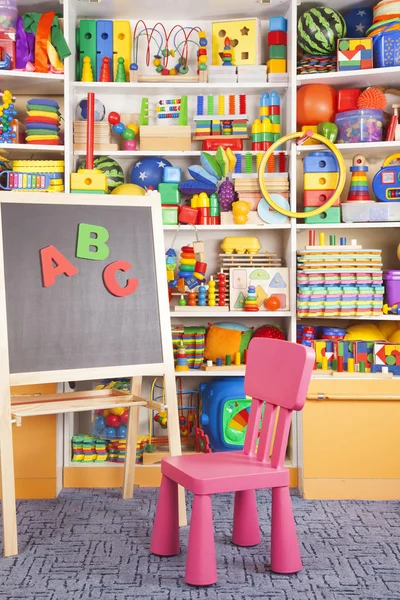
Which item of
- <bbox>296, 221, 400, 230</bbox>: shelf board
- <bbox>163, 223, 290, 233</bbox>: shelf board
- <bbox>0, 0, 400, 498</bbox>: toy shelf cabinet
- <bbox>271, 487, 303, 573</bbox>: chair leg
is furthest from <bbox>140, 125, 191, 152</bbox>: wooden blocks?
<bbox>271, 487, 303, 573</bbox>: chair leg

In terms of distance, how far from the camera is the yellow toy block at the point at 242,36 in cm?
361

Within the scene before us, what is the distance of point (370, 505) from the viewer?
312cm

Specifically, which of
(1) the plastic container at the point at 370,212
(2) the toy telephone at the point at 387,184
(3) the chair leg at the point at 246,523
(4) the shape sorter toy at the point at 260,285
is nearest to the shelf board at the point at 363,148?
(2) the toy telephone at the point at 387,184

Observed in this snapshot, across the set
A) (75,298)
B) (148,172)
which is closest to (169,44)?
(148,172)

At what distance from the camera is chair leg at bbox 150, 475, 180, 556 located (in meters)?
2.45

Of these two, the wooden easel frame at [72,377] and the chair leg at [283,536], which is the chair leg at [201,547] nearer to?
the chair leg at [283,536]

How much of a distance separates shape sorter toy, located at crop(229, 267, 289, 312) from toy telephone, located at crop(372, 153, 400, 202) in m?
0.61

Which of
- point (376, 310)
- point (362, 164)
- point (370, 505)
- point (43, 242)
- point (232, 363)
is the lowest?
point (370, 505)

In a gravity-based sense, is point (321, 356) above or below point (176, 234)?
below

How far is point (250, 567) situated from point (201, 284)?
5.03 feet

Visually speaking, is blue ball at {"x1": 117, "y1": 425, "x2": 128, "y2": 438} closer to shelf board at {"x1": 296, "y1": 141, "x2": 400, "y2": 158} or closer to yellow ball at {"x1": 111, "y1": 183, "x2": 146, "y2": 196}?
yellow ball at {"x1": 111, "y1": 183, "x2": 146, "y2": 196}

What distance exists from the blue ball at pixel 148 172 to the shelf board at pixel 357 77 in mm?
827

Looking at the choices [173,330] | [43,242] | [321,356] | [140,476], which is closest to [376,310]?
[321,356]

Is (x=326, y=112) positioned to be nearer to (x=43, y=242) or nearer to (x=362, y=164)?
(x=362, y=164)
